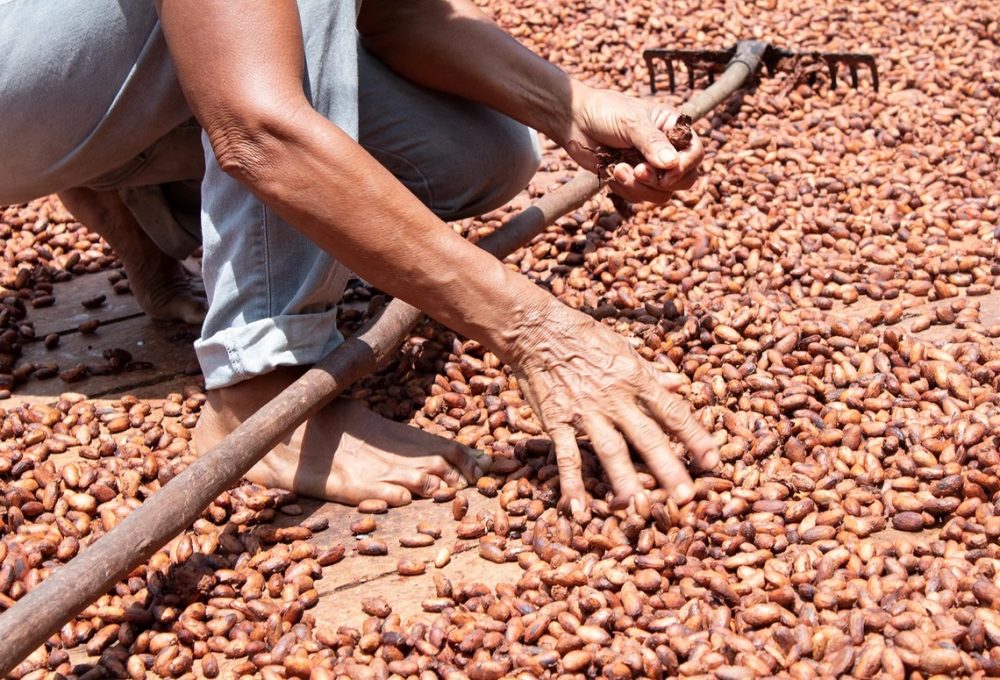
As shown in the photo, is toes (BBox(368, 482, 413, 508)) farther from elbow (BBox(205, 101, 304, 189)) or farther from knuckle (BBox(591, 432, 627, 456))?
elbow (BBox(205, 101, 304, 189))

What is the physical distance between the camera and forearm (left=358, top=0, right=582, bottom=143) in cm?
316

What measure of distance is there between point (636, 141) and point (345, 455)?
3.90 ft

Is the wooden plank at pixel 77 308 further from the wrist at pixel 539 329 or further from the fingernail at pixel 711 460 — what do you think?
the fingernail at pixel 711 460

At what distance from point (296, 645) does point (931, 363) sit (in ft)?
5.58

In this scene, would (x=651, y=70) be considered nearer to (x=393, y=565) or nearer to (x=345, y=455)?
(x=345, y=455)

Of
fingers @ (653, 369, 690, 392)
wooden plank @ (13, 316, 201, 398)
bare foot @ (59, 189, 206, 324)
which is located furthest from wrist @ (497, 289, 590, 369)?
bare foot @ (59, 189, 206, 324)

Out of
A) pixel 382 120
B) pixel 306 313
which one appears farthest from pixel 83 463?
pixel 382 120

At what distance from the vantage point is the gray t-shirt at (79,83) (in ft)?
8.05

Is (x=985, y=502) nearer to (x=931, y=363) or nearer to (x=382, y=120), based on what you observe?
(x=931, y=363)

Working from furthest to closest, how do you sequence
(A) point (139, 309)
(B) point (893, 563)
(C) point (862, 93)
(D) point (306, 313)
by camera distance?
(C) point (862, 93)
(A) point (139, 309)
(D) point (306, 313)
(B) point (893, 563)

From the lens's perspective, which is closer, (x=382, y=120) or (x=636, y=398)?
(x=636, y=398)

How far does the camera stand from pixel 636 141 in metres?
2.96

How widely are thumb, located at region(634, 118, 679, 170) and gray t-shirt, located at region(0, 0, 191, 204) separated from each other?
47.6 inches

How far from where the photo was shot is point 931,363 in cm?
Answer: 270
